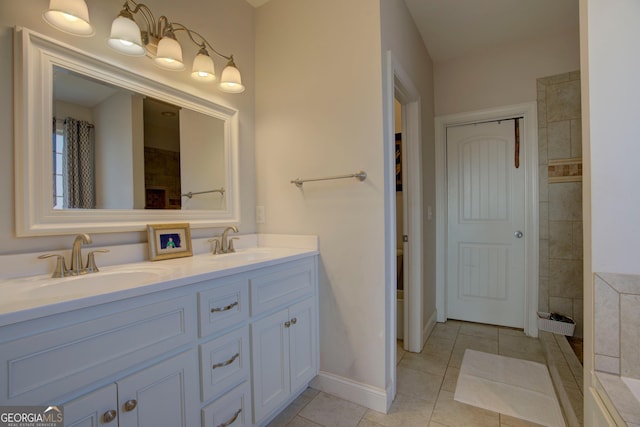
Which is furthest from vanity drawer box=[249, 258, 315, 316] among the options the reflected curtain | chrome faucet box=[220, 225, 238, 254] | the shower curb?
the shower curb

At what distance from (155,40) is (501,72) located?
2.87m

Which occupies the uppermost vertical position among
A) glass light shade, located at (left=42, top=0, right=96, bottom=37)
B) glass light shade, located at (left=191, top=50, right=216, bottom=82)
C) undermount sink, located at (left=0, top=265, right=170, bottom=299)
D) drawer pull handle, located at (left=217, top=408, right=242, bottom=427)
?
glass light shade, located at (left=191, top=50, right=216, bottom=82)

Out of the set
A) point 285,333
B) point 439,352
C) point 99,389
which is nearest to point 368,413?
point 285,333

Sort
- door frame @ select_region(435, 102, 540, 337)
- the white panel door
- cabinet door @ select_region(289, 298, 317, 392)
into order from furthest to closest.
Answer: the white panel door
door frame @ select_region(435, 102, 540, 337)
cabinet door @ select_region(289, 298, 317, 392)

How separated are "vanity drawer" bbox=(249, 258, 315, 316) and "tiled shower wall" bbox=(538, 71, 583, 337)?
7.18 ft

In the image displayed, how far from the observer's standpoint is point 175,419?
1011 millimetres

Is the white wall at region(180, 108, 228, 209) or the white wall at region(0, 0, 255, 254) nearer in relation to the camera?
the white wall at region(0, 0, 255, 254)

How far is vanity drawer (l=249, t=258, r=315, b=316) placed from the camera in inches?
53.4

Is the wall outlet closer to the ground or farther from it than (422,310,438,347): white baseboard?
farther from it

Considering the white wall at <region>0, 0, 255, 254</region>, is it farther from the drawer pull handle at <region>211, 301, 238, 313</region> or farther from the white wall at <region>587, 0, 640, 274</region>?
the white wall at <region>587, 0, 640, 274</region>

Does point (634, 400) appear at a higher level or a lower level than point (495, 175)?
lower

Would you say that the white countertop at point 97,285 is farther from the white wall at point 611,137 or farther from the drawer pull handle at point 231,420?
the white wall at point 611,137

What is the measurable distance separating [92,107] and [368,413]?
6.82 feet

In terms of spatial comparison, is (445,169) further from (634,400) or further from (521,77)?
(634,400)
